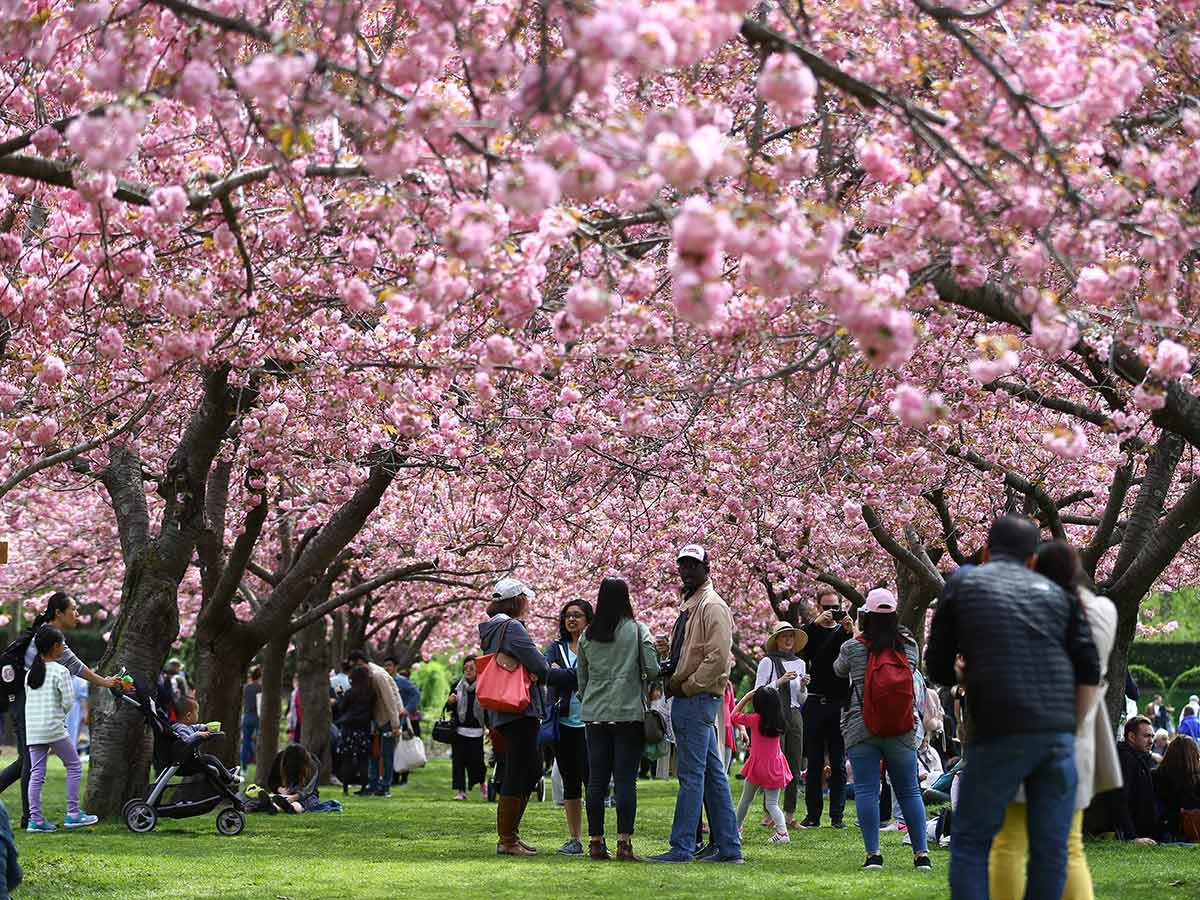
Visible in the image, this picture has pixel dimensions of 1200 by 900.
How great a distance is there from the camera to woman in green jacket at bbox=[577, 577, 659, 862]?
10281mm

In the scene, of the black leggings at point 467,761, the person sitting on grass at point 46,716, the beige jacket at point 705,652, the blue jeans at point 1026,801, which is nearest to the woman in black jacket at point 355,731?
the black leggings at point 467,761

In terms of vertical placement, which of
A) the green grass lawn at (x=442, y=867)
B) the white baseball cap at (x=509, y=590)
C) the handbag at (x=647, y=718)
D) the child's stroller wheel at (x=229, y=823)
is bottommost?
the green grass lawn at (x=442, y=867)

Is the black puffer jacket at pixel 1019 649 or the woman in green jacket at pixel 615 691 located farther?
the woman in green jacket at pixel 615 691

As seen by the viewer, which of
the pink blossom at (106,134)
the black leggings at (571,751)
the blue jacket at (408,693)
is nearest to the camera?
the pink blossom at (106,134)

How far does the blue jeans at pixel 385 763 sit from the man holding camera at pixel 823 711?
28.2 ft

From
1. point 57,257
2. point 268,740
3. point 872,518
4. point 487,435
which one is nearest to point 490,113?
point 57,257

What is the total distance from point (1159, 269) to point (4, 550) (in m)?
8.50

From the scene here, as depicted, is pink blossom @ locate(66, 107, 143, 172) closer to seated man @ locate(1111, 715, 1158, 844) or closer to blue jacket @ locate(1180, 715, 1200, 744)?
seated man @ locate(1111, 715, 1158, 844)

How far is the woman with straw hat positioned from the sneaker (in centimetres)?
578

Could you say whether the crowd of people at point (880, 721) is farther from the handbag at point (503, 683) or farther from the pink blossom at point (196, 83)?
the pink blossom at point (196, 83)

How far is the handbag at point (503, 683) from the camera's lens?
10602 millimetres

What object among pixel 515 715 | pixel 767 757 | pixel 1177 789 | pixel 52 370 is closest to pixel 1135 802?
pixel 1177 789

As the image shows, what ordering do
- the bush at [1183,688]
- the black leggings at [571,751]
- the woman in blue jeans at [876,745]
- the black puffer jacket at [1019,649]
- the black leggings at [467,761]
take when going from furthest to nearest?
the bush at [1183,688] < the black leggings at [467,761] < the black leggings at [571,751] < the woman in blue jeans at [876,745] < the black puffer jacket at [1019,649]

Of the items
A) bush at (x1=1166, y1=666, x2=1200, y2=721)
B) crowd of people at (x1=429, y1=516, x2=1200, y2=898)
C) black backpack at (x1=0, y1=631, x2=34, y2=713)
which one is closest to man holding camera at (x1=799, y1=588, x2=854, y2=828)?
crowd of people at (x1=429, y1=516, x2=1200, y2=898)
